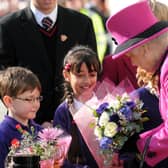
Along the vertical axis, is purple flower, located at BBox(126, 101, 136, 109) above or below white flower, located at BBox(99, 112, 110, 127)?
above

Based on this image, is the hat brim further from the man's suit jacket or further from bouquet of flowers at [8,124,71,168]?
the man's suit jacket

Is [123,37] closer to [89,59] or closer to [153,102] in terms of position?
[153,102]

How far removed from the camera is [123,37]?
161 inches

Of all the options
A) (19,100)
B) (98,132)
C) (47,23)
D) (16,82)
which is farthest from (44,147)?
(47,23)

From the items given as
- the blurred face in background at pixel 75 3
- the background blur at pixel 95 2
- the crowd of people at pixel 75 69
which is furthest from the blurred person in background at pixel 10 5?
the crowd of people at pixel 75 69

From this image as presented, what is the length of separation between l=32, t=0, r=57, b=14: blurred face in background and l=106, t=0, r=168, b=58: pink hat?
5.59 feet

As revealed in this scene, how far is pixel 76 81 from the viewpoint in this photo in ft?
17.5

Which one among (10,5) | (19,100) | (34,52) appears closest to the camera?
(19,100)

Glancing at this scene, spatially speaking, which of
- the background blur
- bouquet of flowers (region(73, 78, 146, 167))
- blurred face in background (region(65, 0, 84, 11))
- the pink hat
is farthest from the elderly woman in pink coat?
blurred face in background (region(65, 0, 84, 11))

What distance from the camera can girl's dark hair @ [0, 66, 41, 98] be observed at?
479 cm

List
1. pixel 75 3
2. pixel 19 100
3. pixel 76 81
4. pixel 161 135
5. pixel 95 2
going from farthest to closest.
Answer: pixel 75 3 → pixel 95 2 → pixel 76 81 → pixel 19 100 → pixel 161 135

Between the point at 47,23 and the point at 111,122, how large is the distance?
1929 mm

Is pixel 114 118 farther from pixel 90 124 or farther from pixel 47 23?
pixel 47 23

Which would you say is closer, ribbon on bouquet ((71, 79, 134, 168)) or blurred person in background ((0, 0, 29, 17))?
ribbon on bouquet ((71, 79, 134, 168))
